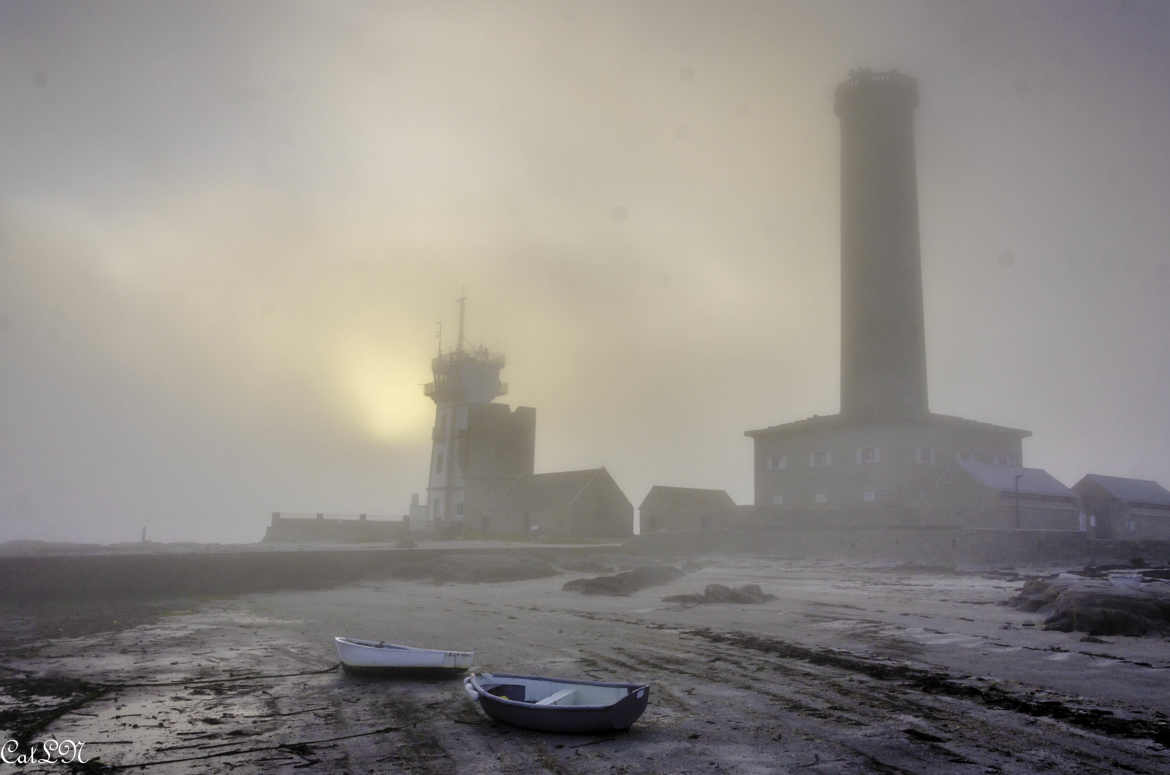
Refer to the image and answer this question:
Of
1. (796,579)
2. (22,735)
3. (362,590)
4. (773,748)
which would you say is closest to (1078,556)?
(796,579)

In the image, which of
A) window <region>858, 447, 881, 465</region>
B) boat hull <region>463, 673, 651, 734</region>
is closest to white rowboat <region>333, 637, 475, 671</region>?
boat hull <region>463, 673, 651, 734</region>

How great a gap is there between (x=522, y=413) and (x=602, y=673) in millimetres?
60626

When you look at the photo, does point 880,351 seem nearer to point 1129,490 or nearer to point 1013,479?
point 1013,479

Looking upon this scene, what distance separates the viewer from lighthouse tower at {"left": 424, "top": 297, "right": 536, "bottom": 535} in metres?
69.6

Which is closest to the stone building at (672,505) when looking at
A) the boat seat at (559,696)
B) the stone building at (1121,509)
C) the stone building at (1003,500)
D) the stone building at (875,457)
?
the stone building at (875,457)

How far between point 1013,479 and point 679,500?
2738 centimetres

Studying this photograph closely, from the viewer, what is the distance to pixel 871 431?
5197 cm

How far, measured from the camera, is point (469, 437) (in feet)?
231

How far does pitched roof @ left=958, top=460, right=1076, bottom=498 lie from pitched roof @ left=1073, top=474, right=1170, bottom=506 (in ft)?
12.9

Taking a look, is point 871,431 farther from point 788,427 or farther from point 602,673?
point 602,673

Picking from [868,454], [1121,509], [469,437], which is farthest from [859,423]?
[469,437]

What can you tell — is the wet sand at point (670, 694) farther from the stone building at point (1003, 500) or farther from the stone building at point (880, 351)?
the stone building at point (880, 351)

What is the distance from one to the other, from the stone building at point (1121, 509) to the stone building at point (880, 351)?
191 inches

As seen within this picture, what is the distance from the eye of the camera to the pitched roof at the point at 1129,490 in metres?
52.1
